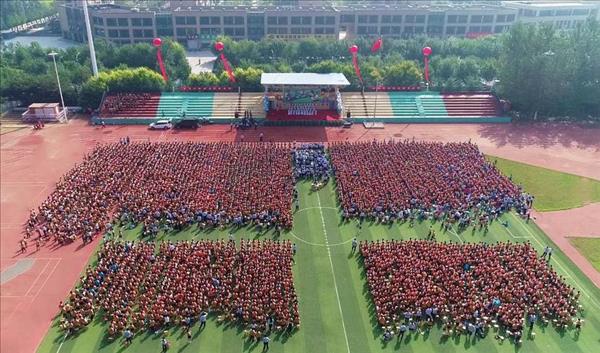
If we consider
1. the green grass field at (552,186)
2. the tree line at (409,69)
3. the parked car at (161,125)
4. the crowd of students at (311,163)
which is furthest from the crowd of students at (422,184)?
the parked car at (161,125)

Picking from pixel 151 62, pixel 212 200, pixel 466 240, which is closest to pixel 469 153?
pixel 466 240

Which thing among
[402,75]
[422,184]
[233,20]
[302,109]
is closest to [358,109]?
[302,109]

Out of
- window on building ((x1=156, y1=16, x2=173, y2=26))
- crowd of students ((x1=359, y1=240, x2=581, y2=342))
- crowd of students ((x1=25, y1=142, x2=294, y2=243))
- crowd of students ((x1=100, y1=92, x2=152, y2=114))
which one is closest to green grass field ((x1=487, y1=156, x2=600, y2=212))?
crowd of students ((x1=359, y1=240, x2=581, y2=342))

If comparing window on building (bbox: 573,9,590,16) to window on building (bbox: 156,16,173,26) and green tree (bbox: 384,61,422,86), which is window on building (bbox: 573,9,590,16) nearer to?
green tree (bbox: 384,61,422,86)

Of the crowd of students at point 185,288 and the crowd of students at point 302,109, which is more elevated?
the crowd of students at point 302,109

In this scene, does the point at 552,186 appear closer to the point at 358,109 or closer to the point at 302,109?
the point at 358,109

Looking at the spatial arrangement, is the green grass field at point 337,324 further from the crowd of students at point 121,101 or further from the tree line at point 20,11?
the tree line at point 20,11
